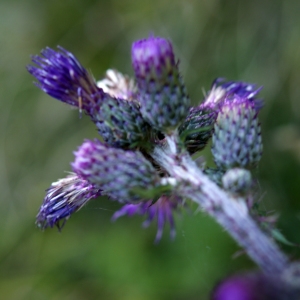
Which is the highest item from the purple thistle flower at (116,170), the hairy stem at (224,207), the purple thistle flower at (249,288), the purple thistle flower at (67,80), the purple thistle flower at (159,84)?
the purple thistle flower at (67,80)

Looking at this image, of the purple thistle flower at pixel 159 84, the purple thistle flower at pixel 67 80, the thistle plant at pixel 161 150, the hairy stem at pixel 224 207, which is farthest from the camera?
the purple thistle flower at pixel 67 80

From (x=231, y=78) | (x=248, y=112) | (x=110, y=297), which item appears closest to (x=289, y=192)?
(x=231, y=78)

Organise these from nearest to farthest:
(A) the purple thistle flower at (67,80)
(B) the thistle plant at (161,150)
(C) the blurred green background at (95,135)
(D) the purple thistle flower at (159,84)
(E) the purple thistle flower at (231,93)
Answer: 1. (B) the thistle plant at (161,150)
2. (D) the purple thistle flower at (159,84)
3. (A) the purple thistle flower at (67,80)
4. (E) the purple thistle flower at (231,93)
5. (C) the blurred green background at (95,135)

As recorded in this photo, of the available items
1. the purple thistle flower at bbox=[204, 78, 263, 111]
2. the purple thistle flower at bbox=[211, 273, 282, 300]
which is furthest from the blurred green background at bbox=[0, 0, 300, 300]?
→ the purple thistle flower at bbox=[211, 273, 282, 300]

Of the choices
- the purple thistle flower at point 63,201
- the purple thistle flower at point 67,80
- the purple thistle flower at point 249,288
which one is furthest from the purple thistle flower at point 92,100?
the purple thistle flower at point 249,288

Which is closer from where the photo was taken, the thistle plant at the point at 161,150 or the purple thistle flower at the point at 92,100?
the thistle plant at the point at 161,150

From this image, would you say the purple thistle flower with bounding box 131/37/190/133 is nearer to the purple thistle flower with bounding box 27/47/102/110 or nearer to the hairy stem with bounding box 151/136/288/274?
the hairy stem with bounding box 151/136/288/274

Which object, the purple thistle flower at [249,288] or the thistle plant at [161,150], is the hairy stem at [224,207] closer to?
the thistle plant at [161,150]

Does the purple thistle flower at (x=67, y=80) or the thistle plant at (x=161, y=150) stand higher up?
the purple thistle flower at (x=67, y=80)
